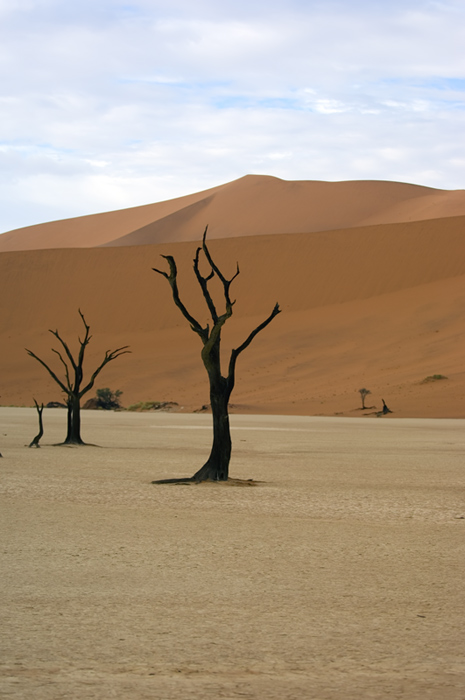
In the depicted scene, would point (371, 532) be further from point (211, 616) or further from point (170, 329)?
point (170, 329)

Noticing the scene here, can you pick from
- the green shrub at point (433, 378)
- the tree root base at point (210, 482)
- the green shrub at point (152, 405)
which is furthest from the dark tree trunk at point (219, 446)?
the green shrub at point (152, 405)

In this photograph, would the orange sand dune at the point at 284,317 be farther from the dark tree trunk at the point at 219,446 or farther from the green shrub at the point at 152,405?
the dark tree trunk at the point at 219,446

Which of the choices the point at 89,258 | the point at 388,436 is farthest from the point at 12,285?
the point at 388,436

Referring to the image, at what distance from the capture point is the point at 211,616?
5.61 metres

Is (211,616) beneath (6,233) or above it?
beneath

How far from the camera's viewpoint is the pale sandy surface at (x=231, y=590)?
444cm

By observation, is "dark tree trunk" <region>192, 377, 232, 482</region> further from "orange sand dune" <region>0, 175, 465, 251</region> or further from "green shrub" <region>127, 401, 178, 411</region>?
"orange sand dune" <region>0, 175, 465, 251</region>

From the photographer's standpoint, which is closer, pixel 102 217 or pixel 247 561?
pixel 247 561

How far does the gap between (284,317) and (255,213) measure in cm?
3944

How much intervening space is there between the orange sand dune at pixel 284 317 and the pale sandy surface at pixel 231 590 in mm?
35490

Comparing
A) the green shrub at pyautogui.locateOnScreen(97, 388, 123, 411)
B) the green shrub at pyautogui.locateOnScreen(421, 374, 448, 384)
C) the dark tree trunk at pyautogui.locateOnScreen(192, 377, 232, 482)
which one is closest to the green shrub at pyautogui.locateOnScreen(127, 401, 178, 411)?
the green shrub at pyautogui.locateOnScreen(97, 388, 123, 411)

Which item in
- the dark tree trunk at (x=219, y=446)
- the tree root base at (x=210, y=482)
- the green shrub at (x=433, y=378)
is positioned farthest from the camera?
the green shrub at (x=433, y=378)

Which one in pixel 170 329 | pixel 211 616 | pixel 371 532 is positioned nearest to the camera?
pixel 211 616

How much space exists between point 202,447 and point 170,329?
57.4m
